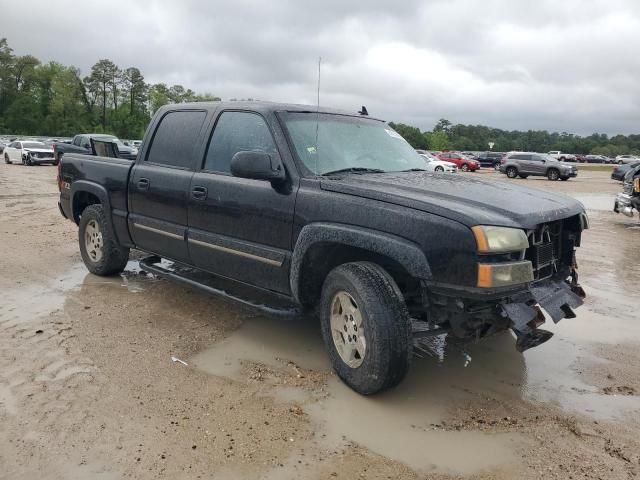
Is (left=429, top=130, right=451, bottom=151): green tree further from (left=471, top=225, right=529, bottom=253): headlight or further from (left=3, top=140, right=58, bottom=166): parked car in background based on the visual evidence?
(left=471, top=225, right=529, bottom=253): headlight

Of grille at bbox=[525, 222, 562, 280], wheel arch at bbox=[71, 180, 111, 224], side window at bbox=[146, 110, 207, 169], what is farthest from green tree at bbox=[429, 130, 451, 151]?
grille at bbox=[525, 222, 562, 280]

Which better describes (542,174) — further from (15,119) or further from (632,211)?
(15,119)

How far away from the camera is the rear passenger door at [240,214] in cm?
396

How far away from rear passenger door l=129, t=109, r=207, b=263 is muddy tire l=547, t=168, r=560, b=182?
30899mm

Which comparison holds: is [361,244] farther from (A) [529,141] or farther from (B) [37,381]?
(A) [529,141]

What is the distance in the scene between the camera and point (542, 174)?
32781mm

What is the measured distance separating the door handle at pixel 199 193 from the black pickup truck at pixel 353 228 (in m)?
0.02

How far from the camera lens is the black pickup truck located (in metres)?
3.16

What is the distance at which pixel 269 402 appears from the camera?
346 centimetres

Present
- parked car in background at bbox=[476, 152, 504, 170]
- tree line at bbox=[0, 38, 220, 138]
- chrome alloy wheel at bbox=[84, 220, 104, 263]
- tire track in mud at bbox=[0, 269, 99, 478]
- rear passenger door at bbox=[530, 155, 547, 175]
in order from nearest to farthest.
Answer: tire track in mud at bbox=[0, 269, 99, 478], chrome alloy wheel at bbox=[84, 220, 104, 263], rear passenger door at bbox=[530, 155, 547, 175], parked car in background at bbox=[476, 152, 504, 170], tree line at bbox=[0, 38, 220, 138]

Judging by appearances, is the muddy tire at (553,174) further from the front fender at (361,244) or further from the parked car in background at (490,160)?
the front fender at (361,244)

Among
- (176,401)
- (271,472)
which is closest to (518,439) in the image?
(271,472)

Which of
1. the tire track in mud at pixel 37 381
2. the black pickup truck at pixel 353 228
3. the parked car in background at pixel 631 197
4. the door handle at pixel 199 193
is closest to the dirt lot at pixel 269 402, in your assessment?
the tire track in mud at pixel 37 381

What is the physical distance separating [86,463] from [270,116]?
2.63 meters
